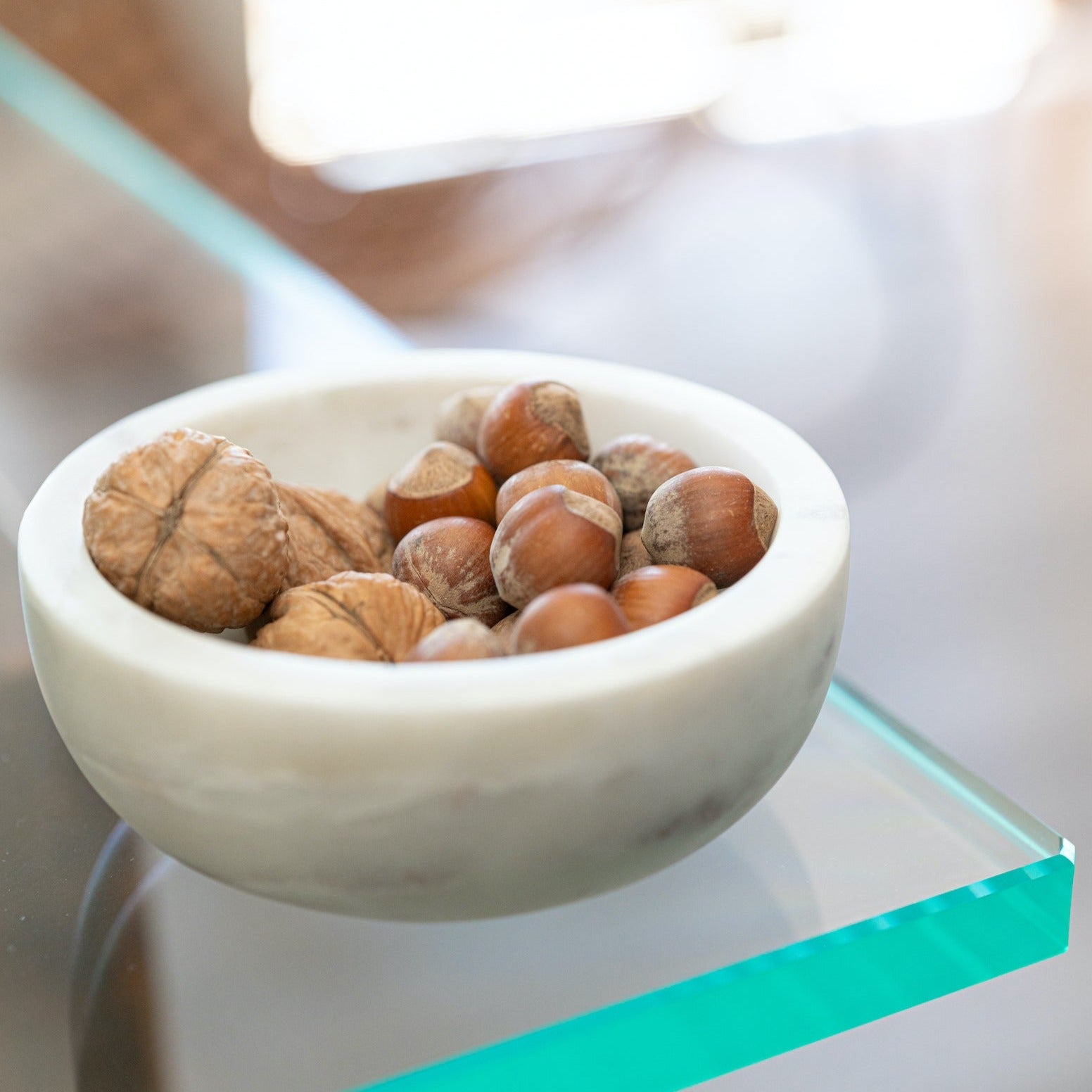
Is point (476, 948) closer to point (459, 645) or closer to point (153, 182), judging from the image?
point (459, 645)

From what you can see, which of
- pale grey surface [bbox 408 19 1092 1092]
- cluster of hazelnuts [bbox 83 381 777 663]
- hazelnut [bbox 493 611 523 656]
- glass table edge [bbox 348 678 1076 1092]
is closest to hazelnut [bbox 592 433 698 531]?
cluster of hazelnuts [bbox 83 381 777 663]

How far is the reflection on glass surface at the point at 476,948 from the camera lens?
18.5 inches

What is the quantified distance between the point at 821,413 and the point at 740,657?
5.06ft

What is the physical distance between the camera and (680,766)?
0.44m

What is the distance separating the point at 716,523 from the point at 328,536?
228 mm

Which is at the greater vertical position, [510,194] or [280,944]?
[280,944]

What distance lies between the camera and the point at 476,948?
1.67 ft

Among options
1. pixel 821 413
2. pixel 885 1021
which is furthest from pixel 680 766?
pixel 821 413

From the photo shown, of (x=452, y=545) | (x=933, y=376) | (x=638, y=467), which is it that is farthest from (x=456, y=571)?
(x=933, y=376)

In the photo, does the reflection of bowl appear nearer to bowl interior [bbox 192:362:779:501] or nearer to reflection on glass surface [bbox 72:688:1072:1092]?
reflection on glass surface [bbox 72:688:1072:1092]

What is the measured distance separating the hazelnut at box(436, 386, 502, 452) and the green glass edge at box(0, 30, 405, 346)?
1.32 ft

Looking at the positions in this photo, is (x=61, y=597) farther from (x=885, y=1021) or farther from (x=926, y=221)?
(x=926, y=221)

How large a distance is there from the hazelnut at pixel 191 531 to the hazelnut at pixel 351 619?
2 cm

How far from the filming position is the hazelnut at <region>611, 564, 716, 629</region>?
1.73 ft
